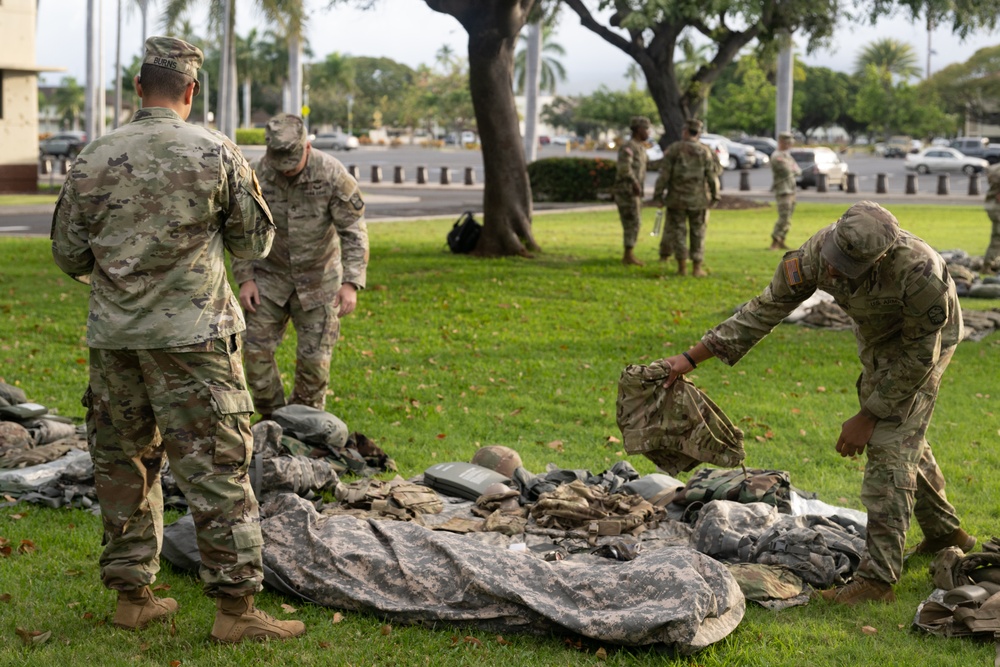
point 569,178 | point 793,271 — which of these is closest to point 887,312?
point 793,271

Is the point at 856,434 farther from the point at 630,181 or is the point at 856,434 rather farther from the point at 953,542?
the point at 630,181

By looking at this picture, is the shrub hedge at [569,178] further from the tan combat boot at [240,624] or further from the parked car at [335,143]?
the parked car at [335,143]

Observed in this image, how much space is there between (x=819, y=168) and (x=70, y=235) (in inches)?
1535

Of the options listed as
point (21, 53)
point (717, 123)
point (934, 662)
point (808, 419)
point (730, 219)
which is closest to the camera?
point (934, 662)

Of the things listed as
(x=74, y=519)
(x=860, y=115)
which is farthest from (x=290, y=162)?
(x=860, y=115)

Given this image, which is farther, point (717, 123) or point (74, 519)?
point (717, 123)

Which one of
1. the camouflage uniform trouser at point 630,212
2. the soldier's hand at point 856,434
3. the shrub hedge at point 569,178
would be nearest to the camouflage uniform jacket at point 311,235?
the soldier's hand at point 856,434

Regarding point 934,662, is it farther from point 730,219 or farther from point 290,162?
point 730,219

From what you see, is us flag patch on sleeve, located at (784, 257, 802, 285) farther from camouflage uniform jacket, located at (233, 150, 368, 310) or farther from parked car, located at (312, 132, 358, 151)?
parked car, located at (312, 132, 358, 151)

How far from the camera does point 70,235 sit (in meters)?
4.60

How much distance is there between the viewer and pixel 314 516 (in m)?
5.65

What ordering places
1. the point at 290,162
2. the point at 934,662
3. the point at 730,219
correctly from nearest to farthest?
1. the point at 934,662
2. the point at 290,162
3. the point at 730,219

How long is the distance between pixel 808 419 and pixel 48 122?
13560cm

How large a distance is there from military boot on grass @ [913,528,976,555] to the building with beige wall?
100 feet
